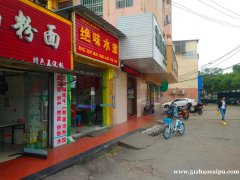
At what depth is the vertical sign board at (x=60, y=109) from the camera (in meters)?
8.07

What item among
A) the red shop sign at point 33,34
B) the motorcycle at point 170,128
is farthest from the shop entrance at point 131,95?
the red shop sign at point 33,34

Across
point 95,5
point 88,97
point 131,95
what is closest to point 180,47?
point 95,5

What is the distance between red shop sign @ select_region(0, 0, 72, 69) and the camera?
19.8 feet

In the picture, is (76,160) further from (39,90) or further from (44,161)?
(39,90)

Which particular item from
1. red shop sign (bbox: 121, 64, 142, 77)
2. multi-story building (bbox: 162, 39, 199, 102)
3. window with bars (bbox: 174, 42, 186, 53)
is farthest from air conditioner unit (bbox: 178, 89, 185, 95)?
red shop sign (bbox: 121, 64, 142, 77)

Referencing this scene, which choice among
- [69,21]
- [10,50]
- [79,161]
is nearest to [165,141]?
[79,161]

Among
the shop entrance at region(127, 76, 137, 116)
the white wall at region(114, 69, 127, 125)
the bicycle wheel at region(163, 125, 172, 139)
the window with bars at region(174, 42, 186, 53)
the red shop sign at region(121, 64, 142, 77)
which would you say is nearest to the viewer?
the bicycle wheel at region(163, 125, 172, 139)

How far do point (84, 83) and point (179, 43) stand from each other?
115 feet

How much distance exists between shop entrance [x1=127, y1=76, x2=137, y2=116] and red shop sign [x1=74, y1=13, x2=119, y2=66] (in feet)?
16.2

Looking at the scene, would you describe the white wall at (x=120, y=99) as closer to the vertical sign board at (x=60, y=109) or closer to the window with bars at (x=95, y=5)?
the vertical sign board at (x=60, y=109)

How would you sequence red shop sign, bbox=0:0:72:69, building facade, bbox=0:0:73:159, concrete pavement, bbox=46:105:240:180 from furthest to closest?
building facade, bbox=0:0:73:159
red shop sign, bbox=0:0:72:69
concrete pavement, bbox=46:105:240:180

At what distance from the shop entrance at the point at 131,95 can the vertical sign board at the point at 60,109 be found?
892 cm

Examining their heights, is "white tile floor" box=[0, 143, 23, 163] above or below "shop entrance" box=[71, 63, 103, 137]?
below

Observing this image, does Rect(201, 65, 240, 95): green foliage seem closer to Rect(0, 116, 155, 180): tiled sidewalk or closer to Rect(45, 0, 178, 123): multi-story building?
Rect(45, 0, 178, 123): multi-story building
